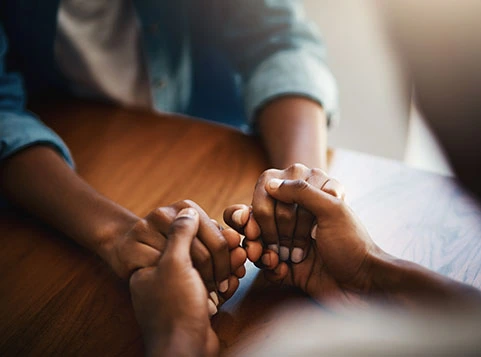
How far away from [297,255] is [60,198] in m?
0.36

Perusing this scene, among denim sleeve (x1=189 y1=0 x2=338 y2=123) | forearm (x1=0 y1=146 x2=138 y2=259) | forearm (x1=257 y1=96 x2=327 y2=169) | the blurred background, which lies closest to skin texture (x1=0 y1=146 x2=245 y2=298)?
forearm (x1=0 y1=146 x2=138 y2=259)

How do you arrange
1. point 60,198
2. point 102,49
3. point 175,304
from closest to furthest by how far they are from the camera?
1. point 175,304
2. point 60,198
3. point 102,49

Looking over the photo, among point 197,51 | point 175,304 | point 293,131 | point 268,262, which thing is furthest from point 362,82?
point 175,304

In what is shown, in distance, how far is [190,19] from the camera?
98cm

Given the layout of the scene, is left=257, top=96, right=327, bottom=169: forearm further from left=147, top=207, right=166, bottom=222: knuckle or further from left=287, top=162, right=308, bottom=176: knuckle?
left=147, top=207, right=166, bottom=222: knuckle

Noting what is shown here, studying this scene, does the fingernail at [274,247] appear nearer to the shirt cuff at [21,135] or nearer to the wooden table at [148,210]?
the wooden table at [148,210]

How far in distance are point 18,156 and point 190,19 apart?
48 cm

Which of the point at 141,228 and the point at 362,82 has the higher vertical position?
the point at 141,228

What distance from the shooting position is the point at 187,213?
538 mm

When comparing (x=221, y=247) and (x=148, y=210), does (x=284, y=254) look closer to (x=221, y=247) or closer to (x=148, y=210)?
(x=221, y=247)

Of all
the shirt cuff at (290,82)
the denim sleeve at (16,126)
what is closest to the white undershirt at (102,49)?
the denim sleeve at (16,126)

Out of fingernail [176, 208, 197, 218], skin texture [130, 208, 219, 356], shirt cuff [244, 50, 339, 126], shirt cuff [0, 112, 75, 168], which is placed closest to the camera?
skin texture [130, 208, 219, 356]

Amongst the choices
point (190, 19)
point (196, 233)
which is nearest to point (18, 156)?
point (196, 233)

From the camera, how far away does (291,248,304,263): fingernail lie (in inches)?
22.2
